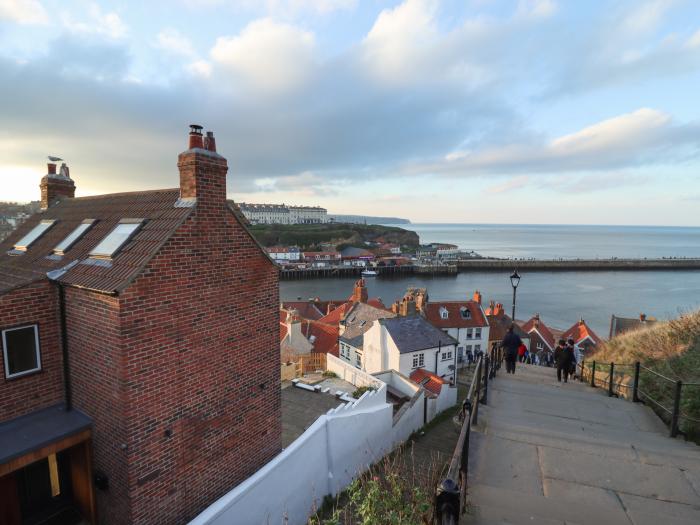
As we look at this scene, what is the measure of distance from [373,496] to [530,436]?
2830mm

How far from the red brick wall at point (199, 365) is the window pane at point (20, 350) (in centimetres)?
245

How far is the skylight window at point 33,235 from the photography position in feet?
32.7

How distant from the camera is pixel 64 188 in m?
13.2

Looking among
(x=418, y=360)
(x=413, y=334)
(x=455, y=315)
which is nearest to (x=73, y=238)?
(x=418, y=360)

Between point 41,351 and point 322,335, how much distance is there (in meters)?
27.0

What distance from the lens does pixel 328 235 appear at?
162m

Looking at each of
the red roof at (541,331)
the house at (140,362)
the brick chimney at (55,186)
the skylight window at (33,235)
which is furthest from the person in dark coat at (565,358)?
the red roof at (541,331)

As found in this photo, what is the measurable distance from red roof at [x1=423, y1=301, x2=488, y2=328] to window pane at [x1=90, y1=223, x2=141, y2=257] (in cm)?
3217

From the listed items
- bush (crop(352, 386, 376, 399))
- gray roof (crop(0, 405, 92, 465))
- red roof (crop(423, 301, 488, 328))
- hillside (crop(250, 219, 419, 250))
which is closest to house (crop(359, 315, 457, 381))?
red roof (crop(423, 301, 488, 328))

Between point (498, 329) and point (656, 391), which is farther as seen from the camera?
point (498, 329)

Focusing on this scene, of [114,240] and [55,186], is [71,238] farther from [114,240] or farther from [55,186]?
[55,186]

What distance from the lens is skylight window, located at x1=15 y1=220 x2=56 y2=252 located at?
995cm

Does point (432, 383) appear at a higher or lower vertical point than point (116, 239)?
lower

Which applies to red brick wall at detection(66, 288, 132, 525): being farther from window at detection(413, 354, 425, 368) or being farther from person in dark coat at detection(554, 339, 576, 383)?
window at detection(413, 354, 425, 368)
